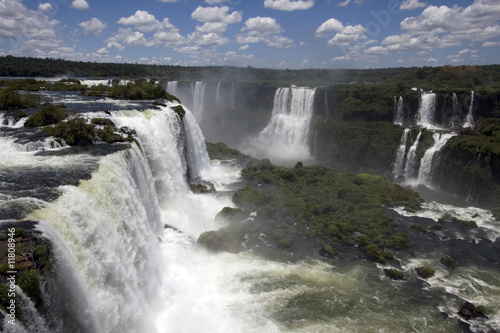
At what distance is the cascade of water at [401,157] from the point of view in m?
28.2

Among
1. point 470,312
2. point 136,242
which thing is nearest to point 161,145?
point 136,242

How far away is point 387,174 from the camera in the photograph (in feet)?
91.5

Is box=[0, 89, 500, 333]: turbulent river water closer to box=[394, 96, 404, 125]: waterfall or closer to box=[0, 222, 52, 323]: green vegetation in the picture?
box=[0, 222, 52, 323]: green vegetation

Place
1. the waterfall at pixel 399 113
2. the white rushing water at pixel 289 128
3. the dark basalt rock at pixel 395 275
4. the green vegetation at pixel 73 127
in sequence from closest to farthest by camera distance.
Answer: the dark basalt rock at pixel 395 275
the green vegetation at pixel 73 127
the waterfall at pixel 399 113
the white rushing water at pixel 289 128

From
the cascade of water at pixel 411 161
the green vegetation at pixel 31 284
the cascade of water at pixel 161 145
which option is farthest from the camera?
the cascade of water at pixel 411 161

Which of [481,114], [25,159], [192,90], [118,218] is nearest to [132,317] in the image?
[118,218]

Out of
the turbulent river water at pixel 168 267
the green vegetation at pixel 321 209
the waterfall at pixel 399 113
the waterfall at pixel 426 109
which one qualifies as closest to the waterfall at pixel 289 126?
the waterfall at pixel 399 113

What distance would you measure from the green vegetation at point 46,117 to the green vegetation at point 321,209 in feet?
30.2

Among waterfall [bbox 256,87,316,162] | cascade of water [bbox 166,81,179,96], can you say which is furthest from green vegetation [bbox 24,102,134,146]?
cascade of water [bbox 166,81,179,96]

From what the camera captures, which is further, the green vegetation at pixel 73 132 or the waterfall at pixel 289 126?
the waterfall at pixel 289 126

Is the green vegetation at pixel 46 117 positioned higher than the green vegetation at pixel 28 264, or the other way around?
the green vegetation at pixel 46 117

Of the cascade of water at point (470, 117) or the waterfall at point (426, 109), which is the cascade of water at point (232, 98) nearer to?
the waterfall at point (426, 109)

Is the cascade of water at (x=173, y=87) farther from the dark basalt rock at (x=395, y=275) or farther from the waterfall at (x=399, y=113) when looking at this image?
the dark basalt rock at (x=395, y=275)

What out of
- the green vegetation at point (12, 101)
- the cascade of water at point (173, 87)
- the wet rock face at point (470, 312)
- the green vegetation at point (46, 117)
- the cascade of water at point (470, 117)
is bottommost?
the wet rock face at point (470, 312)
